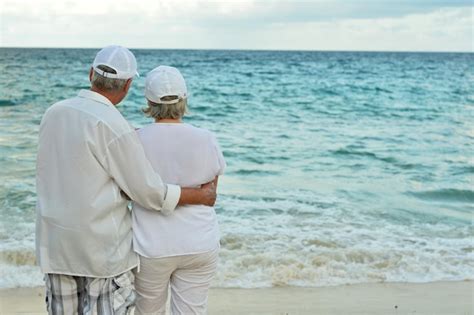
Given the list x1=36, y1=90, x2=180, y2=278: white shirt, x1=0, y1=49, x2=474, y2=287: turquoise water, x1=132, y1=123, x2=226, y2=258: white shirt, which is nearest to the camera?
x1=36, y1=90, x2=180, y2=278: white shirt

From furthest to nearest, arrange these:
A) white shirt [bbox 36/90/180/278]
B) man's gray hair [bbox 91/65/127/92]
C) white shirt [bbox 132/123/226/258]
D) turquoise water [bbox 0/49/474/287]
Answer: turquoise water [bbox 0/49/474/287]
white shirt [bbox 132/123/226/258]
man's gray hair [bbox 91/65/127/92]
white shirt [bbox 36/90/180/278]

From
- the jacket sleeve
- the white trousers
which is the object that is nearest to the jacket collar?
the jacket sleeve

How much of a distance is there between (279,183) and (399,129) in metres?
6.48

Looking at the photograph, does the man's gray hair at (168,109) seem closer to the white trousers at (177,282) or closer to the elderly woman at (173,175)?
the elderly woman at (173,175)

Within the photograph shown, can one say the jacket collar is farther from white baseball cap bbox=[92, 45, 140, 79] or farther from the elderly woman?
the elderly woman

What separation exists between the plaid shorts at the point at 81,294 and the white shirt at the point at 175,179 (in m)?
0.18

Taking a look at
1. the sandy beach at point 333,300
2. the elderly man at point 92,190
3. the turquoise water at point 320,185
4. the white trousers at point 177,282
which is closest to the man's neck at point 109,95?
the elderly man at point 92,190

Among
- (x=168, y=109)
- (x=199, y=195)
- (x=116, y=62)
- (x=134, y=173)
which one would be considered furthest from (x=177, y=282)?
(x=116, y=62)

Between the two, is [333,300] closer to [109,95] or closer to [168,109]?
[168,109]

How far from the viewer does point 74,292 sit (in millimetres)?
2352

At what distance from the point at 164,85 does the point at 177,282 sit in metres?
0.81

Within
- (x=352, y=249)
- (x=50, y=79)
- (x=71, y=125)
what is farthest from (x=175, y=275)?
(x=50, y=79)

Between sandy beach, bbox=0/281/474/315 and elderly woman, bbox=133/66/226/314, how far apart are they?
5.95 feet

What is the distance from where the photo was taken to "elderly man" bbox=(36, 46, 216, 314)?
222 cm
